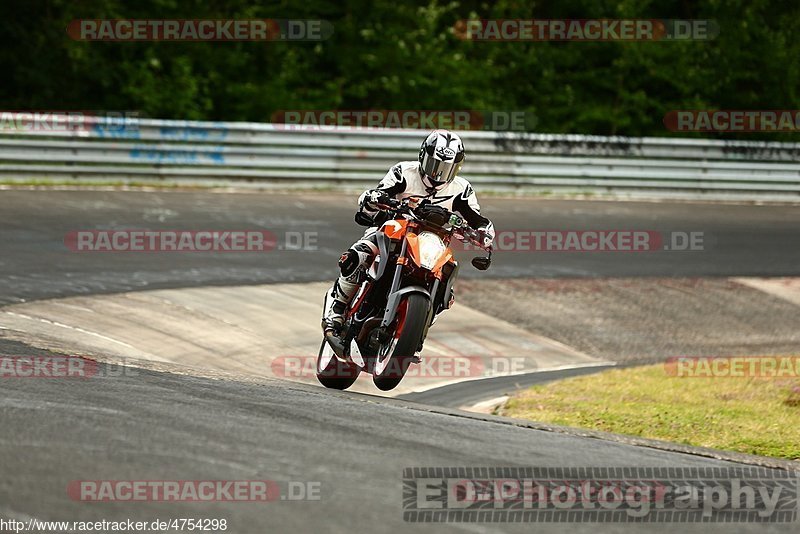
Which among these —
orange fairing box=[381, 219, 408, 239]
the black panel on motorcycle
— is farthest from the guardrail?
the black panel on motorcycle

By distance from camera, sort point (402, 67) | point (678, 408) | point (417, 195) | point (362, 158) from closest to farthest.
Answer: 1. point (417, 195)
2. point (678, 408)
3. point (362, 158)
4. point (402, 67)

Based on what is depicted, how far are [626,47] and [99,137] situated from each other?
14120mm

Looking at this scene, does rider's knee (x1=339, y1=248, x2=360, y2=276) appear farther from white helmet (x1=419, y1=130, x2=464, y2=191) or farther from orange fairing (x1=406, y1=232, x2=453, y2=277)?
white helmet (x1=419, y1=130, x2=464, y2=191)

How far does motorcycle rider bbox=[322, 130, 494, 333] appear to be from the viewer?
8742 mm

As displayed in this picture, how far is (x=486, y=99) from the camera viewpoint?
28.2 meters

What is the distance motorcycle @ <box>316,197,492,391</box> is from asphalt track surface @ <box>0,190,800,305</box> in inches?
170

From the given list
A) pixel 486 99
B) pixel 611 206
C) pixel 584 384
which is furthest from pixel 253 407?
pixel 486 99

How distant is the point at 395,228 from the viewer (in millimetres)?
8688

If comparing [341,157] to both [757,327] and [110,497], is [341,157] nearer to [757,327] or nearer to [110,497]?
[757,327]

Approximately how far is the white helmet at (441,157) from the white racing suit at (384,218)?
167 mm

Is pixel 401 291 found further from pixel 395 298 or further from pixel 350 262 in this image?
pixel 350 262

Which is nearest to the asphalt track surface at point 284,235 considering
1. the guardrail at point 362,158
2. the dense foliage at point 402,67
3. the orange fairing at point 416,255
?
the guardrail at point 362,158

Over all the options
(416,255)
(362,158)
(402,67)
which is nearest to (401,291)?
(416,255)

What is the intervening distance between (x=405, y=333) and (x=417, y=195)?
1175 millimetres
